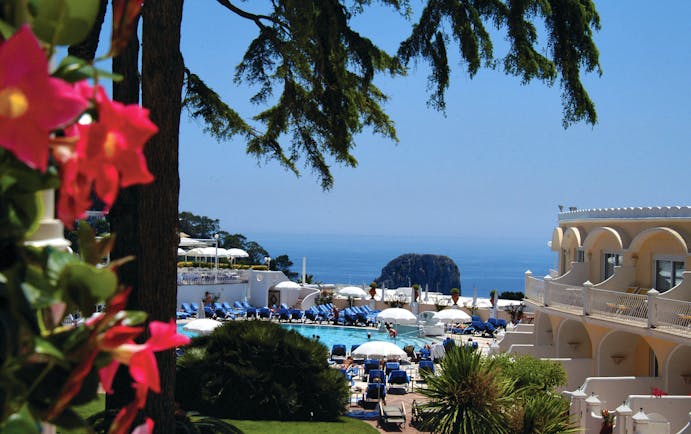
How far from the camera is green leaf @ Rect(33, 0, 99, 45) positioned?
1390mm

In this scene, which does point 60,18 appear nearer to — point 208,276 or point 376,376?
point 376,376

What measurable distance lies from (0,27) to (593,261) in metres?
28.4

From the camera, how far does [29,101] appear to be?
124cm

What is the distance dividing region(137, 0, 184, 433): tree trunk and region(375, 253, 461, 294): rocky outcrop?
14029 centimetres

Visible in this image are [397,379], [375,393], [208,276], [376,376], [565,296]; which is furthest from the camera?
[208,276]

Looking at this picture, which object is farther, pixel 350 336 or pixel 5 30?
pixel 350 336

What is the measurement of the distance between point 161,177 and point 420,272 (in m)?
144

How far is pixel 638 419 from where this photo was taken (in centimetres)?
1672

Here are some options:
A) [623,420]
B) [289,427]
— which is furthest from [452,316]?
[289,427]

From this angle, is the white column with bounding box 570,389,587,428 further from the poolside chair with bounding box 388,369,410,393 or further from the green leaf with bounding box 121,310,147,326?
the green leaf with bounding box 121,310,147,326

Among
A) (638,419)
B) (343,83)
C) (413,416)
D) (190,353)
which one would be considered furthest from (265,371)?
(638,419)

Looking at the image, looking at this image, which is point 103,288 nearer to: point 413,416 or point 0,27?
point 0,27

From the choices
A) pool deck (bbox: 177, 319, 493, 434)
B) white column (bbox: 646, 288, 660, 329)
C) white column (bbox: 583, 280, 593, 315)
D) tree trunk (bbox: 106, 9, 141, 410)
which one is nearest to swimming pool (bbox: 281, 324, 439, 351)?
pool deck (bbox: 177, 319, 493, 434)

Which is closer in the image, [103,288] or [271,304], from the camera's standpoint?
[103,288]
